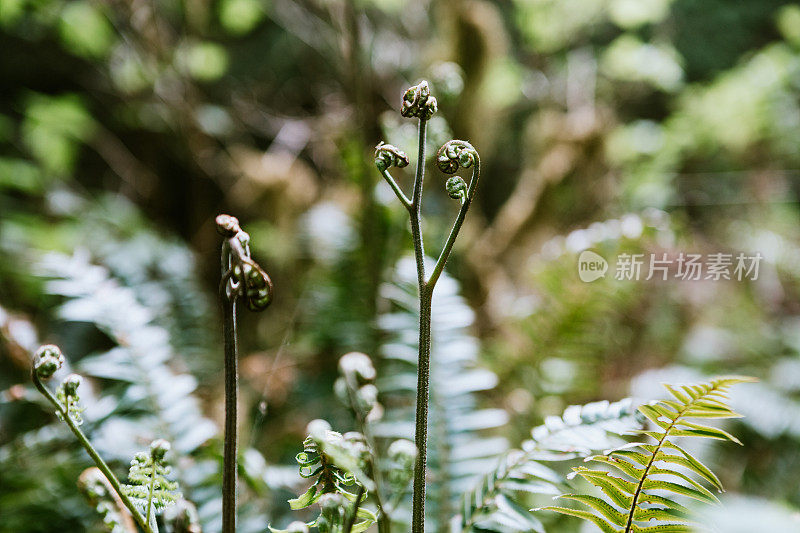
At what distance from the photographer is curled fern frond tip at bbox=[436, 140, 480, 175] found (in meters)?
0.32

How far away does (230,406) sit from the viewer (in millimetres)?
320

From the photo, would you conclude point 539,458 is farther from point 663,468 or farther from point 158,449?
point 158,449

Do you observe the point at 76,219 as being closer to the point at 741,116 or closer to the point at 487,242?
the point at 487,242

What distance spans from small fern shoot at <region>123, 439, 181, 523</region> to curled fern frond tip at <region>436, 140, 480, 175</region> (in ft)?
0.75

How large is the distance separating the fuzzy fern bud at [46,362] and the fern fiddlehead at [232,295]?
89mm

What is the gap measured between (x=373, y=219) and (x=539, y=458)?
673 mm

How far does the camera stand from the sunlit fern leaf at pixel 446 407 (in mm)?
580

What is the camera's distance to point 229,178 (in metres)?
1.96

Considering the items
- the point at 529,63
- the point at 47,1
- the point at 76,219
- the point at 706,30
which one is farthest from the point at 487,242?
the point at 706,30

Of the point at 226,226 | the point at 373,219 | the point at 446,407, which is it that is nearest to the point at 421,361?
the point at 226,226
